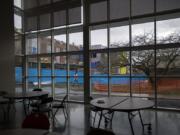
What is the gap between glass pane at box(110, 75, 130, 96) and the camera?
296 inches

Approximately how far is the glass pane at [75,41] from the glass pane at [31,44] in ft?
7.70

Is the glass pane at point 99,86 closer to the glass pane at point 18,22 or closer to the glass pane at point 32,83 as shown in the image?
the glass pane at point 32,83

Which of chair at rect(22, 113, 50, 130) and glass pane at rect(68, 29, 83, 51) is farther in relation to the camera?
glass pane at rect(68, 29, 83, 51)

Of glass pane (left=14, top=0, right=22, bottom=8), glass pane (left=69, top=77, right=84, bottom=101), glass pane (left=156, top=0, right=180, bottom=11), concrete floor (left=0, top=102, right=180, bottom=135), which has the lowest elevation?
concrete floor (left=0, top=102, right=180, bottom=135)

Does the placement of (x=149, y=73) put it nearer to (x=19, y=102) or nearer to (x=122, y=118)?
(x=122, y=118)

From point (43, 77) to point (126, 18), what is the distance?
5.08 metres

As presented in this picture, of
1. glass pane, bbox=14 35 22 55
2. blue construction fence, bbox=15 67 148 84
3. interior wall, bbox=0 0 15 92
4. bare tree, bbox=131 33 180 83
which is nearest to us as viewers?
bare tree, bbox=131 33 180 83

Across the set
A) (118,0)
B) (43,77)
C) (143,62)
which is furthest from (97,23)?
(43,77)

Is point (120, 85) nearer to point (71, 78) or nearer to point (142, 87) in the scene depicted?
point (142, 87)

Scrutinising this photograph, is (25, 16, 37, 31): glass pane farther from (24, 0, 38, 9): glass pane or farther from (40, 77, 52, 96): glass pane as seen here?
(40, 77, 52, 96): glass pane

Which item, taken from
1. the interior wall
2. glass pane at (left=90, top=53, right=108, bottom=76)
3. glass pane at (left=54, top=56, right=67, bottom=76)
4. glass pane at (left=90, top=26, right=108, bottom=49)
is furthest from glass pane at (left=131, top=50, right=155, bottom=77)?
the interior wall

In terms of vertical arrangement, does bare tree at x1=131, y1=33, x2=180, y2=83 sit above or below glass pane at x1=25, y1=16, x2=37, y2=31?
below

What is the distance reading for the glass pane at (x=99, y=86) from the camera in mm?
8102

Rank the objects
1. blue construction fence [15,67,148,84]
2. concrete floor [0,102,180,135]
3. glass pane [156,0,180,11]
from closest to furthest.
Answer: concrete floor [0,102,180,135] < glass pane [156,0,180,11] < blue construction fence [15,67,148,84]
